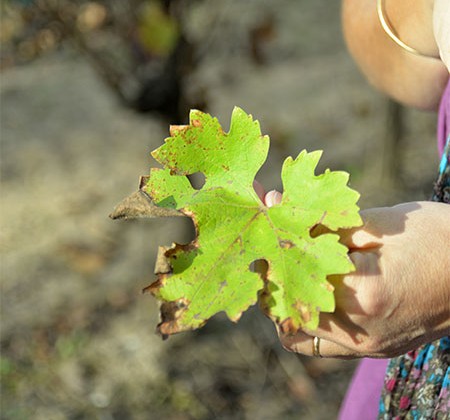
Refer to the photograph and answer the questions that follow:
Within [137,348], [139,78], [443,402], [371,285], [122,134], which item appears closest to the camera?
[371,285]

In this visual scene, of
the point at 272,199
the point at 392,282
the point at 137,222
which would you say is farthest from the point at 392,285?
the point at 137,222

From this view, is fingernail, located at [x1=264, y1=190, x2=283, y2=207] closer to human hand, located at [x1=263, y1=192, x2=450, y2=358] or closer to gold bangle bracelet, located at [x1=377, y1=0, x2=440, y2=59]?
human hand, located at [x1=263, y1=192, x2=450, y2=358]

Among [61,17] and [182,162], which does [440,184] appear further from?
[61,17]

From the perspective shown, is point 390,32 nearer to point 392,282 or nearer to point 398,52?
point 398,52

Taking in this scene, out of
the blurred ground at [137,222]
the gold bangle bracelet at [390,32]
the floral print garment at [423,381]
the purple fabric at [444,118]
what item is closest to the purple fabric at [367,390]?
the floral print garment at [423,381]

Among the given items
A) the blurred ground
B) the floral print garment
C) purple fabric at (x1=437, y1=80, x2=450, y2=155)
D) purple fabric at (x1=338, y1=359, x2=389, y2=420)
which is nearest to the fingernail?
the floral print garment

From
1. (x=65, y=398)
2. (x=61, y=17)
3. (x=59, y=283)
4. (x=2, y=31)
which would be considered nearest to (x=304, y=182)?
(x=61, y=17)

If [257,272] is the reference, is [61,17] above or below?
below
